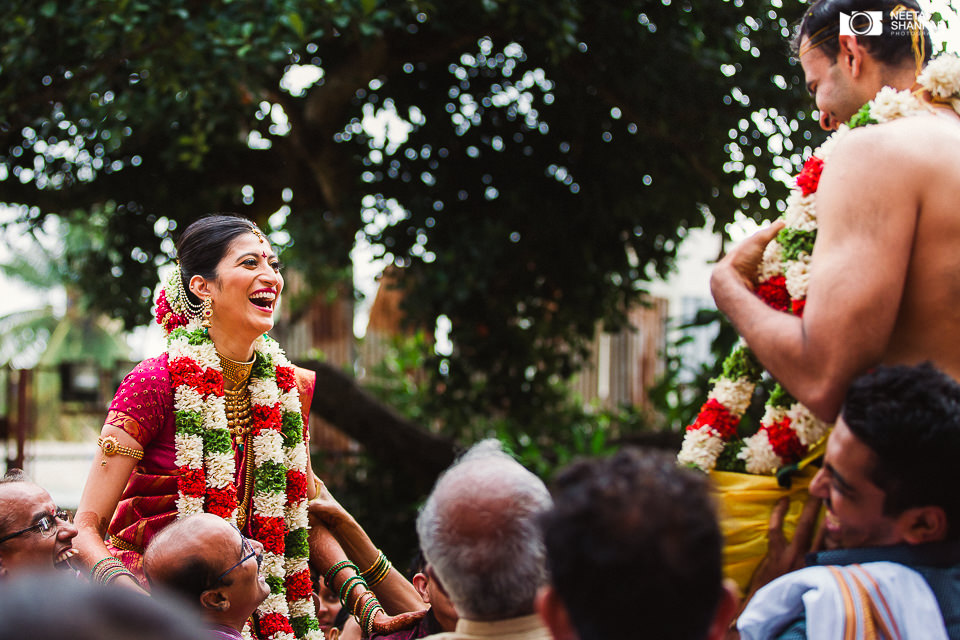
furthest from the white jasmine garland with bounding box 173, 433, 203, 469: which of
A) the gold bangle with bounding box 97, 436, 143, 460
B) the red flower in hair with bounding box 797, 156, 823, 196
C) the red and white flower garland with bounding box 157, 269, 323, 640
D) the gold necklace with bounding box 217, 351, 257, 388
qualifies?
the red flower in hair with bounding box 797, 156, 823, 196

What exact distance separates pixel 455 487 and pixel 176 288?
172 centimetres

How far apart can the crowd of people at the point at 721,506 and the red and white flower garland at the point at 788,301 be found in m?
0.04

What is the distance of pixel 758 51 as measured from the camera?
20.1ft

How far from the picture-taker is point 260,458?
307 centimetres

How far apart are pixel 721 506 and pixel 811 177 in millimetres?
729

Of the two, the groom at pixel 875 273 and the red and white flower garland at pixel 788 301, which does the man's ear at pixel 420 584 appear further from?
the groom at pixel 875 273

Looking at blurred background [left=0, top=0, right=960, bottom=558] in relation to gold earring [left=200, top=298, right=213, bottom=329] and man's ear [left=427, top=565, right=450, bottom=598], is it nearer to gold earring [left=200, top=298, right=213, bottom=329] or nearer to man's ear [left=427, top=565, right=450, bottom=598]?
gold earring [left=200, top=298, right=213, bottom=329]

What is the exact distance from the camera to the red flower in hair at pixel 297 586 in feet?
10.1

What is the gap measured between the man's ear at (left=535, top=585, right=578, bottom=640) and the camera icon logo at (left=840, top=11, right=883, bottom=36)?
132 centimetres

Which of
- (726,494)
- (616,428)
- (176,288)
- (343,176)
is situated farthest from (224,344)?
(616,428)

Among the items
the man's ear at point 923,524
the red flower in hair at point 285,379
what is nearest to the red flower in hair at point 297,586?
the red flower in hair at point 285,379

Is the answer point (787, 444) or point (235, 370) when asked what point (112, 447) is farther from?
point (787, 444)

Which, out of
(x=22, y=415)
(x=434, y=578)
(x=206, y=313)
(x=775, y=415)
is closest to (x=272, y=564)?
(x=206, y=313)

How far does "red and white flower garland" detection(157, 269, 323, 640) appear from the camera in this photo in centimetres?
291
